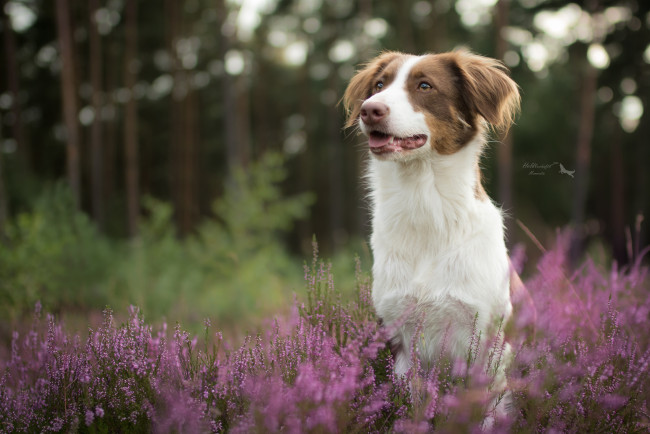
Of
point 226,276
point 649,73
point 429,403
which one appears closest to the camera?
point 429,403

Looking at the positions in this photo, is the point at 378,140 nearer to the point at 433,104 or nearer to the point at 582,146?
the point at 433,104

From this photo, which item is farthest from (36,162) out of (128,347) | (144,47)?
(128,347)

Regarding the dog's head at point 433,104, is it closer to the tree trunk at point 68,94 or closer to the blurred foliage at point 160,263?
the blurred foliage at point 160,263

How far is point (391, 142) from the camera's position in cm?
293

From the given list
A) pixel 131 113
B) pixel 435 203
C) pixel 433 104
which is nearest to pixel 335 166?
pixel 131 113

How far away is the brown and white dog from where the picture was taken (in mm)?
2777

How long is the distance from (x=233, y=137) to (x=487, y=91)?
10988mm

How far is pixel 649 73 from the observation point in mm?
16797

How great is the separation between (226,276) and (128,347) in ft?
22.1

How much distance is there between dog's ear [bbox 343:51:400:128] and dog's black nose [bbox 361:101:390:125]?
79 cm

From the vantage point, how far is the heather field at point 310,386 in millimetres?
2066

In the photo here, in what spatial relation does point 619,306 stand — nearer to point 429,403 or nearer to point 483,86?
point 483,86

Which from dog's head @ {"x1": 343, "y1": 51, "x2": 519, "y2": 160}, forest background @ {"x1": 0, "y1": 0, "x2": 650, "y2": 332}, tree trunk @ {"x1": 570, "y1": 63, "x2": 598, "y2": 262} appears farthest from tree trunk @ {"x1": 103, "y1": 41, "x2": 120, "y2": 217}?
dog's head @ {"x1": 343, "y1": 51, "x2": 519, "y2": 160}

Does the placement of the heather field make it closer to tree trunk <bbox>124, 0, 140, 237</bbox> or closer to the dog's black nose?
the dog's black nose
